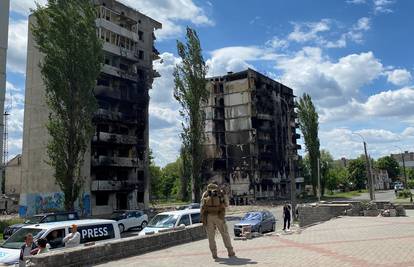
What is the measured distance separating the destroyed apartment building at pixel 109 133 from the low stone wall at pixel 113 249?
34808 millimetres

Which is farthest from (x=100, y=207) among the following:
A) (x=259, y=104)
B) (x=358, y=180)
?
(x=358, y=180)

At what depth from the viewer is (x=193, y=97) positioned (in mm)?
44969

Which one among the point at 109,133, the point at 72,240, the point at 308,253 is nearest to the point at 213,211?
the point at 308,253

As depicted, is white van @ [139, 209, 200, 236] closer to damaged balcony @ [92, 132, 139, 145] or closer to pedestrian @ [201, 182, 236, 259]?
pedestrian @ [201, 182, 236, 259]

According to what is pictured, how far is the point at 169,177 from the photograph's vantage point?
112m

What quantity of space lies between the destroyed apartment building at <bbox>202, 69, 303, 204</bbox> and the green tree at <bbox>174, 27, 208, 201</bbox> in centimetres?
2813

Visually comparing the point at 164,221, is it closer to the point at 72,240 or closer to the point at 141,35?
the point at 72,240

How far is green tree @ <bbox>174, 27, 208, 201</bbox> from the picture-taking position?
44.7m

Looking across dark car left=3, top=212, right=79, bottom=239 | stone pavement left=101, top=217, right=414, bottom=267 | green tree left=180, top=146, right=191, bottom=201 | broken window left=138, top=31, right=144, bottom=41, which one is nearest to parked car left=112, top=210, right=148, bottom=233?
dark car left=3, top=212, right=79, bottom=239

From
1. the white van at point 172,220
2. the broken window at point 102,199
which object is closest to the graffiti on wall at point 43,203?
the broken window at point 102,199

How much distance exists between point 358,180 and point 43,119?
84338 millimetres

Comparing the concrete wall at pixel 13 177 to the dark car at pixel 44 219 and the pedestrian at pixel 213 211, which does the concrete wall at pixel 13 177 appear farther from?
→ the pedestrian at pixel 213 211

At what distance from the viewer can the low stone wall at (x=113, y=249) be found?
32.5 feet

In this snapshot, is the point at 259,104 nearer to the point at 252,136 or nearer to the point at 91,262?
the point at 252,136
